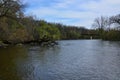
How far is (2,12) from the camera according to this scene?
43.6 metres

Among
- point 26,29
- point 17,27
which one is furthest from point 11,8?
point 26,29

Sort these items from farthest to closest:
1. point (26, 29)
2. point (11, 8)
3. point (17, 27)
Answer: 1. point (26, 29)
2. point (17, 27)
3. point (11, 8)

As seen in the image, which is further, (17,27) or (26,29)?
(26,29)

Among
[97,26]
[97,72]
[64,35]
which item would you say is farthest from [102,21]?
[97,72]

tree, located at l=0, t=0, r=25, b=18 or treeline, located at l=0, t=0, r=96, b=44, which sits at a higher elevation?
tree, located at l=0, t=0, r=25, b=18

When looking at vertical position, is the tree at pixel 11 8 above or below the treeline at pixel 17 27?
above

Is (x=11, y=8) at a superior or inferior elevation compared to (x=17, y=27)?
superior

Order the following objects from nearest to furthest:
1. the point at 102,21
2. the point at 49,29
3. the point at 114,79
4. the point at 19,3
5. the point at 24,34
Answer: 1. the point at 114,79
2. the point at 19,3
3. the point at 24,34
4. the point at 49,29
5. the point at 102,21

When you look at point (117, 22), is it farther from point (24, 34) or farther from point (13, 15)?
point (13, 15)

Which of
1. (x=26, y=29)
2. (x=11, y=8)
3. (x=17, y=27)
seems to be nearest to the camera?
(x=11, y=8)

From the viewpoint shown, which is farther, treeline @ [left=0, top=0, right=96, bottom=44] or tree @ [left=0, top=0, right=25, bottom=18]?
treeline @ [left=0, top=0, right=96, bottom=44]

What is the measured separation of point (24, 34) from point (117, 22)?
44758mm

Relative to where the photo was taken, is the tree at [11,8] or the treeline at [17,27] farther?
the treeline at [17,27]

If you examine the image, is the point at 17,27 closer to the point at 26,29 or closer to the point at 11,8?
the point at 26,29
